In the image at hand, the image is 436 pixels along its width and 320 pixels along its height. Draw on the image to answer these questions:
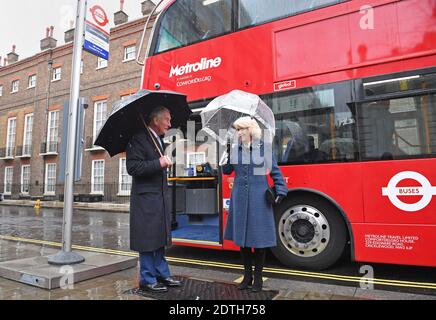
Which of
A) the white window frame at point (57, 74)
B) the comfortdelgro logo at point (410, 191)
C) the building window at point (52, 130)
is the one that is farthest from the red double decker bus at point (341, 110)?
the white window frame at point (57, 74)

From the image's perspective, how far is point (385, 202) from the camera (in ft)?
12.8

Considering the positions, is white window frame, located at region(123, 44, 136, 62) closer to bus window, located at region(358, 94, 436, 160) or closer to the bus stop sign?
the bus stop sign

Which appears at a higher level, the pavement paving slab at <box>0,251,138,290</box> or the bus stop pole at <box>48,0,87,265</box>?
the bus stop pole at <box>48,0,87,265</box>

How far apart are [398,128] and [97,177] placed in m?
19.6

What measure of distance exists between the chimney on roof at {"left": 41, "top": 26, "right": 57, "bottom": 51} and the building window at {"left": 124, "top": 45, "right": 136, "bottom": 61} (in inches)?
331

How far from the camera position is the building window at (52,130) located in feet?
78.2

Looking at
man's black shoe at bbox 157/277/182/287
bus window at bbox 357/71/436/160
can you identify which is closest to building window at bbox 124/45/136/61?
bus window at bbox 357/71/436/160

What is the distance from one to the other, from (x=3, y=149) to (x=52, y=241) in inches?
957

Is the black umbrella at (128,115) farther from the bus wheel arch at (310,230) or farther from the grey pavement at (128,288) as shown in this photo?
the bus wheel arch at (310,230)

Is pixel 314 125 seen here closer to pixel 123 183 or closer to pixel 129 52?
pixel 123 183

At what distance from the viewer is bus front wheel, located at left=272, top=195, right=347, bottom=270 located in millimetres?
4242

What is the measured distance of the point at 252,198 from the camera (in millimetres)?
3453

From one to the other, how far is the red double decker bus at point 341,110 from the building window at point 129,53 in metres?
16.2
